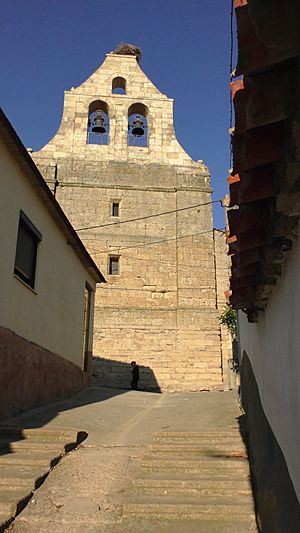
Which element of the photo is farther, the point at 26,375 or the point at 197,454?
the point at 26,375

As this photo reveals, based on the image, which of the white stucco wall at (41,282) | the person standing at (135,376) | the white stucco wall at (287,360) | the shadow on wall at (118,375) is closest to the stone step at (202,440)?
the white stucco wall at (287,360)

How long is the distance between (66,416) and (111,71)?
60.0 ft

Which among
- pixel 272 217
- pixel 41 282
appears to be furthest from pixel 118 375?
pixel 272 217

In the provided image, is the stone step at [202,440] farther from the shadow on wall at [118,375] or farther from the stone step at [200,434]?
the shadow on wall at [118,375]

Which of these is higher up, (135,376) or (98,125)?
(98,125)

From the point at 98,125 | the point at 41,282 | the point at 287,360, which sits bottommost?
the point at 287,360

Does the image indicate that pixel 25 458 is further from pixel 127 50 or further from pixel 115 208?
pixel 127 50

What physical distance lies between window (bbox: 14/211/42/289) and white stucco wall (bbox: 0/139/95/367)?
0.48ft

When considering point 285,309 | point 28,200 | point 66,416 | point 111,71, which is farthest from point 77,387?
point 111,71

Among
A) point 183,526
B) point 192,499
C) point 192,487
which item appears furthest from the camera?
point 192,487

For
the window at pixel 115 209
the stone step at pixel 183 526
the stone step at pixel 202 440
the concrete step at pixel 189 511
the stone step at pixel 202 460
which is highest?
the window at pixel 115 209

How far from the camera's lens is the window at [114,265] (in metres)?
17.8

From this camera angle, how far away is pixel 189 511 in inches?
158

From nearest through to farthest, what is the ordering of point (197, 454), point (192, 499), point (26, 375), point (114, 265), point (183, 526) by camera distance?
1. point (183, 526)
2. point (192, 499)
3. point (197, 454)
4. point (26, 375)
5. point (114, 265)
